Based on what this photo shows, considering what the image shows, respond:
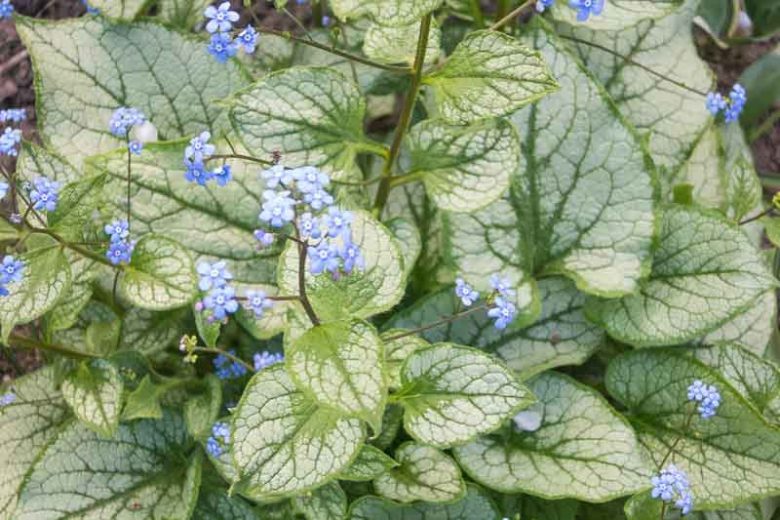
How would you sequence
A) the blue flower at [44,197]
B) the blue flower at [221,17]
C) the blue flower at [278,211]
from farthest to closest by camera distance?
the blue flower at [44,197] → the blue flower at [221,17] → the blue flower at [278,211]

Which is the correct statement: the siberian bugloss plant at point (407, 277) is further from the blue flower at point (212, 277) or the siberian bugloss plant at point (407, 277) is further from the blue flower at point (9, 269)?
the blue flower at point (212, 277)

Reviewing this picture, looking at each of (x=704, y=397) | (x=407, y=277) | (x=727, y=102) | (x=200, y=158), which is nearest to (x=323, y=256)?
(x=200, y=158)

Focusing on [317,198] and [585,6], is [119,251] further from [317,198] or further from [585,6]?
[585,6]

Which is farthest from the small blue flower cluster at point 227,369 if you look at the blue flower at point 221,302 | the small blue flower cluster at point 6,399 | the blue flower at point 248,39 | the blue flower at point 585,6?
the blue flower at point 585,6

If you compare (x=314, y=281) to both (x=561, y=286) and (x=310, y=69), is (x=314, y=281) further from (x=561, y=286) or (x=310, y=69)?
(x=561, y=286)

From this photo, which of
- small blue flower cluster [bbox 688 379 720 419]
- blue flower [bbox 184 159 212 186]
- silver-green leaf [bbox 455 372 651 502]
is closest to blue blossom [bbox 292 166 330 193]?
blue flower [bbox 184 159 212 186]

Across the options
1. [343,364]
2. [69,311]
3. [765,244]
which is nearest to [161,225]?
[69,311]

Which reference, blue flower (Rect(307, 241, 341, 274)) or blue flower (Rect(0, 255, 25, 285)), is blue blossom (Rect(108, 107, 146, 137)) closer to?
blue flower (Rect(0, 255, 25, 285))
